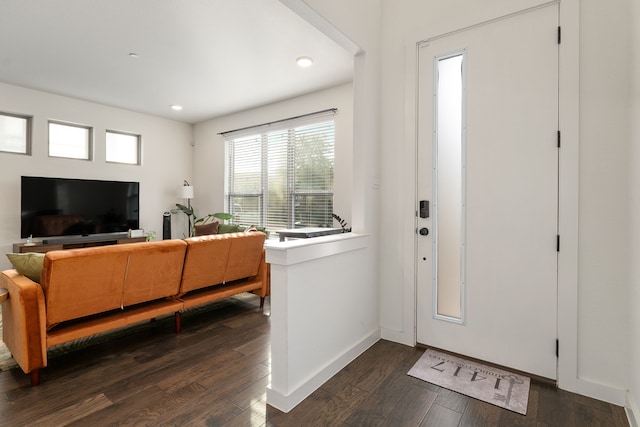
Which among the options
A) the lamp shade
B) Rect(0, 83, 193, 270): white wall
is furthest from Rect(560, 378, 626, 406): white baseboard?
Rect(0, 83, 193, 270): white wall

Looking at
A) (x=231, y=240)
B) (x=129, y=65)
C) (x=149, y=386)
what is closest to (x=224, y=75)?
(x=129, y=65)

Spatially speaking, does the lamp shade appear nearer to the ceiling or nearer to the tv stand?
the tv stand

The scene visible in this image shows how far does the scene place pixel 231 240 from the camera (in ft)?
10.1

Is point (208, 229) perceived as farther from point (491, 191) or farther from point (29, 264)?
point (491, 191)

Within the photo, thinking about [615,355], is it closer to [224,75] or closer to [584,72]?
[584,72]

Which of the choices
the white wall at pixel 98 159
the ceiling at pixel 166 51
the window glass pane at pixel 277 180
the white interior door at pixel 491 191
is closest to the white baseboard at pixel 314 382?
the white interior door at pixel 491 191

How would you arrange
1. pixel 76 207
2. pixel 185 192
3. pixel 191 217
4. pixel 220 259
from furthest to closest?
pixel 191 217 < pixel 185 192 < pixel 76 207 < pixel 220 259

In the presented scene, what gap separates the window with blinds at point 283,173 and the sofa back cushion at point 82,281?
109 inches

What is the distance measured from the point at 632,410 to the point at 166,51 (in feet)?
15.2

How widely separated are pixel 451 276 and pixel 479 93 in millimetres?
1320

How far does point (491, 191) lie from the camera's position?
2.18 meters

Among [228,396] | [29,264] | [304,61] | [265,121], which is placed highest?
[304,61]

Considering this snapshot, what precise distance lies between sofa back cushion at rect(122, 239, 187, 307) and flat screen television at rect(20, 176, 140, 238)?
3345 mm

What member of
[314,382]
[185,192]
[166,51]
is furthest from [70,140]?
[314,382]
